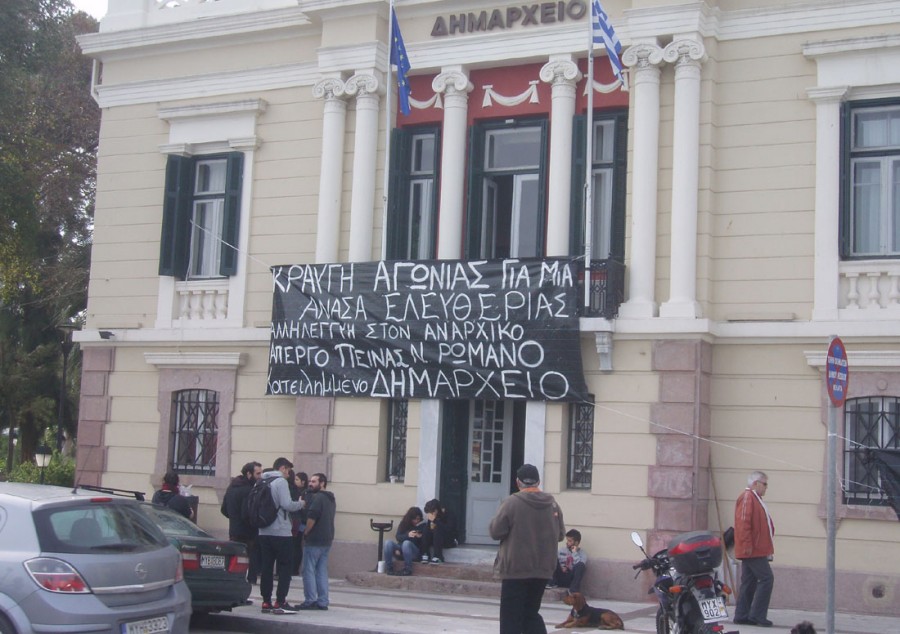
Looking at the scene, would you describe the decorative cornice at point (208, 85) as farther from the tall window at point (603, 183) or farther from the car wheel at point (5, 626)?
the car wheel at point (5, 626)

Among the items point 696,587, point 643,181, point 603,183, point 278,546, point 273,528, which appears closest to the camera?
point 696,587

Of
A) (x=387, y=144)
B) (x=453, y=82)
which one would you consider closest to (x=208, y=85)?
(x=387, y=144)

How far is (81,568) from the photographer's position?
9352 mm

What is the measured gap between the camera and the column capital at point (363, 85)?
18.8 metres

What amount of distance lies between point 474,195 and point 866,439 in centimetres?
672

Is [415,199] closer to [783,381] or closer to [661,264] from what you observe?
[661,264]

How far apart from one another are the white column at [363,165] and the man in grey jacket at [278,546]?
5567mm

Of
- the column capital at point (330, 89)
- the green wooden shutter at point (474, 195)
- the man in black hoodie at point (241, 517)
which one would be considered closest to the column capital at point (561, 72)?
the green wooden shutter at point (474, 195)

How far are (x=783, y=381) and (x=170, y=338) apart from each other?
9.88 m

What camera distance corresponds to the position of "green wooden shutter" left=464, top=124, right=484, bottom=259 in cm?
1842

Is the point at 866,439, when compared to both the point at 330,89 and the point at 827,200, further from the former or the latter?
the point at 330,89

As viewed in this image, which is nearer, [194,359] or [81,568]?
[81,568]

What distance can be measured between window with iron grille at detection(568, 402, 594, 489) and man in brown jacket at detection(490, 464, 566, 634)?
6.62m

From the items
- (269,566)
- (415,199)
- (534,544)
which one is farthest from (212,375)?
(534,544)
